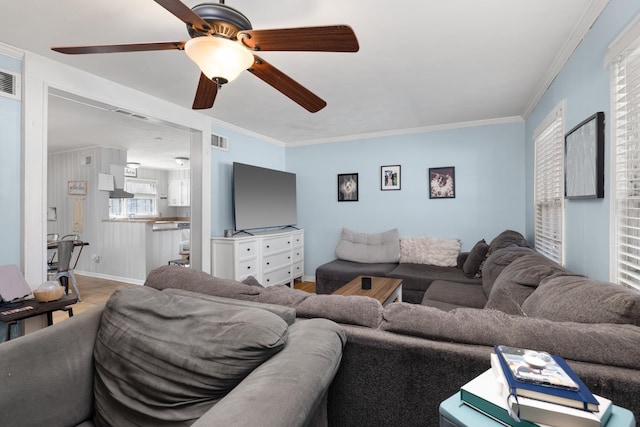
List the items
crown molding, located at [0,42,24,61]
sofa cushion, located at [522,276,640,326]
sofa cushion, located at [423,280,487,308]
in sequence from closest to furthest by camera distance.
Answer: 1. sofa cushion, located at [522,276,640,326]
2. crown molding, located at [0,42,24,61]
3. sofa cushion, located at [423,280,487,308]

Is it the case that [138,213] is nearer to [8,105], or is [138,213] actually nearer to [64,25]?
[8,105]

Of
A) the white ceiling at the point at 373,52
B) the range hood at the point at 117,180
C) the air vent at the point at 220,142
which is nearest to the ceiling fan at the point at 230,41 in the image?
the white ceiling at the point at 373,52

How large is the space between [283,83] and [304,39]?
1.63 ft

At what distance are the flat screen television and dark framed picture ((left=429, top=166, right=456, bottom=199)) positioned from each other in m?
2.20

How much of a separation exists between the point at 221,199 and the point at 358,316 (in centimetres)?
337

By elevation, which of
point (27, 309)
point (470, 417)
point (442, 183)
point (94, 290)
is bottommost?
point (94, 290)

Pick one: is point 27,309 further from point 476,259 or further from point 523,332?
point 476,259

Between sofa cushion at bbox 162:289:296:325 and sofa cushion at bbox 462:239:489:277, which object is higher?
sofa cushion at bbox 162:289:296:325

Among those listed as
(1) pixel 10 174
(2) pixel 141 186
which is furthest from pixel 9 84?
(2) pixel 141 186

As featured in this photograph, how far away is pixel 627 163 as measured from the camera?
152 cm

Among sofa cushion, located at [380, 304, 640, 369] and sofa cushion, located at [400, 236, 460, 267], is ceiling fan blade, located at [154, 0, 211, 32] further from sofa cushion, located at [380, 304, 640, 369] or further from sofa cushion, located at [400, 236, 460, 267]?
sofa cushion, located at [400, 236, 460, 267]

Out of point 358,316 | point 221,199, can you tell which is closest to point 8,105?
point 221,199

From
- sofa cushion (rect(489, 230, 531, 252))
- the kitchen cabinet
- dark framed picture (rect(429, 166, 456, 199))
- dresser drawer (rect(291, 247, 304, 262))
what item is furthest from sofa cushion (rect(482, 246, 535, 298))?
the kitchen cabinet

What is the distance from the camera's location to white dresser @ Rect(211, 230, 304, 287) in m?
3.87
